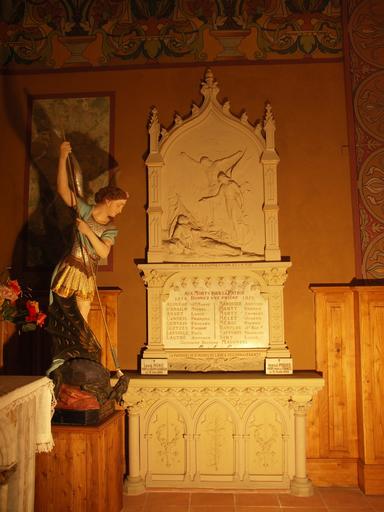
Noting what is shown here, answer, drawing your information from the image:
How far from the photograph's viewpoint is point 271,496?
3906 mm

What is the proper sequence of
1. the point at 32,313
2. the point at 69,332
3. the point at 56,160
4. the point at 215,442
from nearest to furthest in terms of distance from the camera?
the point at 32,313, the point at 69,332, the point at 215,442, the point at 56,160

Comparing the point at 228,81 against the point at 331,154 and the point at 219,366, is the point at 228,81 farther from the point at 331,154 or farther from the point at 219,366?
the point at 219,366

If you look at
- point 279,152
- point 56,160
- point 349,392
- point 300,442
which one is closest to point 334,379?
point 349,392

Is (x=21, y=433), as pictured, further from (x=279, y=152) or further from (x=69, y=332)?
(x=279, y=152)

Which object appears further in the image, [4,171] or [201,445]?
[4,171]

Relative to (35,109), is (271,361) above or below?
below

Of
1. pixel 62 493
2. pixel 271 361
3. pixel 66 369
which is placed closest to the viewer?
pixel 62 493

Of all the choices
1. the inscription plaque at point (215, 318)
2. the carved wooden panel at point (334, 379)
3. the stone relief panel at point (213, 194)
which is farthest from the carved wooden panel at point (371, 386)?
the stone relief panel at point (213, 194)

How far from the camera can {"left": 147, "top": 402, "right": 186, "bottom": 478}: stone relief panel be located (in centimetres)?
412

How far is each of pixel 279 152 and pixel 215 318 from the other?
161cm

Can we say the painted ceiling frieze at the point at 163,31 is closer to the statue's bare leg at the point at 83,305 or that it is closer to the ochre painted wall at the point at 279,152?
the ochre painted wall at the point at 279,152

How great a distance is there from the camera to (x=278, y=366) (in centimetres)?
419

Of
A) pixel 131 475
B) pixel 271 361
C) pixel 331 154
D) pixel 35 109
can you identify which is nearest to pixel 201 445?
pixel 131 475

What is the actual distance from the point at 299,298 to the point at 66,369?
2087mm
